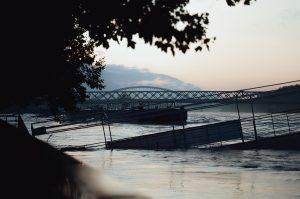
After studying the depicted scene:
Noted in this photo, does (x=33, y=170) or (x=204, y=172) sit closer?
(x=33, y=170)

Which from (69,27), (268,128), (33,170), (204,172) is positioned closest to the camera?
(33,170)

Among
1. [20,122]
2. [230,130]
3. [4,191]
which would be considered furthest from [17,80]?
[230,130]

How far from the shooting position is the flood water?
798 centimetres

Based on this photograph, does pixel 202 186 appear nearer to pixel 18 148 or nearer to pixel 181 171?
pixel 181 171

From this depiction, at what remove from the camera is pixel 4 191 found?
382cm

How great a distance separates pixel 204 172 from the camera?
10633 mm

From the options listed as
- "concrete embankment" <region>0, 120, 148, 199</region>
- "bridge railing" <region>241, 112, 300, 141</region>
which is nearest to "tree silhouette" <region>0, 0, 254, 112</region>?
"concrete embankment" <region>0, 120, 148, 199</region>

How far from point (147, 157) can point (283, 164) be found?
14.4ft

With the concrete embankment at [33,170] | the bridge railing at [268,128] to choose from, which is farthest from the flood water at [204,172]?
the concrete embankment at [33,170]

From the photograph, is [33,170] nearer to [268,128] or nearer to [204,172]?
[204,172]

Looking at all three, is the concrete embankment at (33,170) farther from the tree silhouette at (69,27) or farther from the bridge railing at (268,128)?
the bridge railing at (268,128)

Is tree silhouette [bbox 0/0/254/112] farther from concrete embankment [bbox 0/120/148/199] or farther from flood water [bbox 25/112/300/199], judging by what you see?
flood water [bbox 25/112/300/199]

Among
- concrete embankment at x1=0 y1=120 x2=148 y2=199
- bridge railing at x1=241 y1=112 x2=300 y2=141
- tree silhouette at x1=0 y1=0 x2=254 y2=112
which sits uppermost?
tree silhouette at x1=0 y1=0 x2=254 y2=112

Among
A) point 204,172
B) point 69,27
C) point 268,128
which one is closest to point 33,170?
point 69,27
